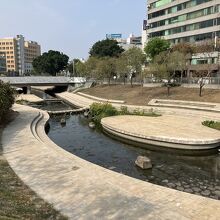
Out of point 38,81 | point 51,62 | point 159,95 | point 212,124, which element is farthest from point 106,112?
point 51,62

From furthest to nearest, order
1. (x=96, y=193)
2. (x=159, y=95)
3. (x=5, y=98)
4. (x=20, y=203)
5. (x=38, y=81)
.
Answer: (x=38, y=81), (x=159, y=95), (x=5, y=98), (x=96, y=193), (x=20, y=203)

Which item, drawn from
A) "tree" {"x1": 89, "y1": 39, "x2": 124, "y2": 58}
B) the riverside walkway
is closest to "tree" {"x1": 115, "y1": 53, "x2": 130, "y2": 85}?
the riverside walkway

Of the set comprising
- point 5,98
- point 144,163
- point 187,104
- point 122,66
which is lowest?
point 144,163

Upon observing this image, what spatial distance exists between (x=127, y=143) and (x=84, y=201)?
576 inches

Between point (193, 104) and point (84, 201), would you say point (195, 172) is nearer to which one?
point (84, 201)

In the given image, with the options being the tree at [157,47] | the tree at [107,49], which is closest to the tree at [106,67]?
the tree at [157,47]

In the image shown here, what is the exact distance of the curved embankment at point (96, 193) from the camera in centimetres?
1113

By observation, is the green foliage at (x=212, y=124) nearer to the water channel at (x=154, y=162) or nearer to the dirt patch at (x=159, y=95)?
the water channel at (x=154, y=162)

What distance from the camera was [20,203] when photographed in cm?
1136

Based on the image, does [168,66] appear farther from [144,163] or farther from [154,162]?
[144,163]

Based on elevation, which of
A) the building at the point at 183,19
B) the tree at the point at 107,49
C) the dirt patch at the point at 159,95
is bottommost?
the dirt patch at the point at 159,95

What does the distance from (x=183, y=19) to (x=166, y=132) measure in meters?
67.8

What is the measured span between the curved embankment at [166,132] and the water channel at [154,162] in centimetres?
114

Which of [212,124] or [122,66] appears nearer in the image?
[212,124]
